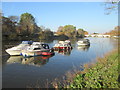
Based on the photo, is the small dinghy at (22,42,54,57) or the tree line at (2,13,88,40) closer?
the small dinghy at (22,42,54,57)

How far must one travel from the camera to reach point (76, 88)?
7199 millimetres

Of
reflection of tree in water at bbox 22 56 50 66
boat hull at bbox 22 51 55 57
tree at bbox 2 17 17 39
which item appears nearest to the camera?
reflection of tree in water at bbox 22 56 50 66

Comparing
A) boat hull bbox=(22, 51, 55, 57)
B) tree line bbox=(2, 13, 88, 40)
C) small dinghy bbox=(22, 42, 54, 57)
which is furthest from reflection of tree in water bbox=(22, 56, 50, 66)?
tree line bbox=(2, 13, 88, 40)

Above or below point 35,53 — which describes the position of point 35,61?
below

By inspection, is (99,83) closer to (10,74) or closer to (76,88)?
(76,88)

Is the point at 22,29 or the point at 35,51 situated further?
the point at 22,29

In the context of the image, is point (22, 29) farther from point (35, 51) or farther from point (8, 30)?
point (35, 51)

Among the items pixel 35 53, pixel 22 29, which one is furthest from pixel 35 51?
pixel 22 29

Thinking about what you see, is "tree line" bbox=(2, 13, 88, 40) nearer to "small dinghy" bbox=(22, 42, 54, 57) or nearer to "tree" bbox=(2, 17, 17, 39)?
"tree" bbox=(2, 17, 17, 39)

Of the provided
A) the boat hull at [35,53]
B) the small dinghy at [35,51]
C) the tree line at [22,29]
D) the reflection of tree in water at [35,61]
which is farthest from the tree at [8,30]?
the reflection of tree in water at [35,61]

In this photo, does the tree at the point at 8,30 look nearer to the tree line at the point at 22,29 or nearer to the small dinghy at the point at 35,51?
the tree line at the point at 22,29

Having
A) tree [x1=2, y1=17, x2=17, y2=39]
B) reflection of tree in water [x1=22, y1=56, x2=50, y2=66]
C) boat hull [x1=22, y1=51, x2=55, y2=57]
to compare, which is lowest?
reflection of tree in water [x1=22, y1=56, x2=50, y2=66]

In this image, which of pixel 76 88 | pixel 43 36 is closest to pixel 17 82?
pixel 76 88

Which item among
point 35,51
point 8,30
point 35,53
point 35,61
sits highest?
point 8,30
